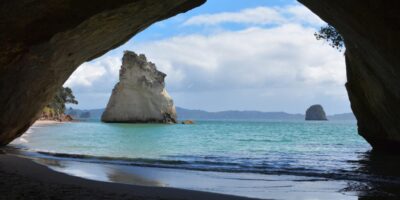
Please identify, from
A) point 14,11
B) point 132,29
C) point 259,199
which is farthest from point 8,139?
point 259,199

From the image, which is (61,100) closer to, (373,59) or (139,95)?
(139,95)

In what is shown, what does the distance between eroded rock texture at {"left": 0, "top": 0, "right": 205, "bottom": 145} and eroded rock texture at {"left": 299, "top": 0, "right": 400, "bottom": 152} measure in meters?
5.35

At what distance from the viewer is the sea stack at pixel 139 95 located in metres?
88.2

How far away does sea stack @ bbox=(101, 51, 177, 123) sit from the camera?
8825 centimetres

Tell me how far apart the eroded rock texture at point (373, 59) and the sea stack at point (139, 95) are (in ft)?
233

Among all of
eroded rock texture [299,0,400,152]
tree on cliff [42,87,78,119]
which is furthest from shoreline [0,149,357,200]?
tree on cliff [42,87,78,119]

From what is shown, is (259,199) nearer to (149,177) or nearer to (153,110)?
(149,177)

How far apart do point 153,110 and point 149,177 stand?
79.9 metres

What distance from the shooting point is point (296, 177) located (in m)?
12.2

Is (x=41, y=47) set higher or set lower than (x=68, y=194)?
higher

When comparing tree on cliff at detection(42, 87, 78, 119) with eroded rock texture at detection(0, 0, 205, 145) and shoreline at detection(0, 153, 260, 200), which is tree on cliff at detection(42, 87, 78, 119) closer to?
eroded rock texture at detection(0, 0, 205, 145)

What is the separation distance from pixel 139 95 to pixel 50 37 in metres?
77.7

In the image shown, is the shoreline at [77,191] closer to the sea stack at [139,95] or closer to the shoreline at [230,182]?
the shoreline at [230,182]

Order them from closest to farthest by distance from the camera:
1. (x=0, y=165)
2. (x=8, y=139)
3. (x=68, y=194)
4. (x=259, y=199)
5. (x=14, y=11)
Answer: (x=68, y=194) < (x=259, y=199) < (x=14, y=11) < (x=0, y=165) < (x=8, y=139)
